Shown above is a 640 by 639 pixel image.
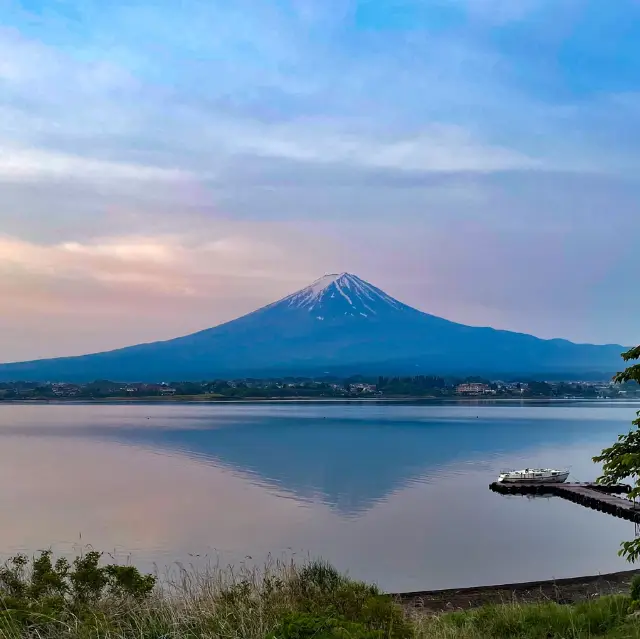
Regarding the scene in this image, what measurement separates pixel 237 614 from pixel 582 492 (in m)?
27.1

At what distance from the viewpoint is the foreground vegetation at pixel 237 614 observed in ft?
14.9

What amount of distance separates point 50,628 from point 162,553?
12.8m

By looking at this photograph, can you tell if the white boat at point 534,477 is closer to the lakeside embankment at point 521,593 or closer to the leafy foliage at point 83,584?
the lakeside embankment at point 521,593

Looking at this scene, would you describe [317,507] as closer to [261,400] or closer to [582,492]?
[582,492]

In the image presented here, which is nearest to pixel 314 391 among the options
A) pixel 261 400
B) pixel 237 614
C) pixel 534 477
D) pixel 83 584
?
pixel 261 400

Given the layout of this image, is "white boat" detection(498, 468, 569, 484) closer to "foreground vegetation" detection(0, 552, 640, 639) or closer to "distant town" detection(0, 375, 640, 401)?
"foreground vegetation" detection(0, 552, 640, 639)

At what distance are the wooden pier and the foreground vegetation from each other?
20316mm

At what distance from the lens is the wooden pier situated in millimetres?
26219

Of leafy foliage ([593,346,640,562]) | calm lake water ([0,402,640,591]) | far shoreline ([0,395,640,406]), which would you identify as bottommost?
far shoreline ([0,395,640,406])

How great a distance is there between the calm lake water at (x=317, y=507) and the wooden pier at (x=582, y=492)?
2.36ft

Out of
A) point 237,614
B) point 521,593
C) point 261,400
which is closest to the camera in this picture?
point 237,614

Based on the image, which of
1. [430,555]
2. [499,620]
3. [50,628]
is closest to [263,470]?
[430,555]

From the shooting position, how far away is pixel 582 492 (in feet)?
96.3

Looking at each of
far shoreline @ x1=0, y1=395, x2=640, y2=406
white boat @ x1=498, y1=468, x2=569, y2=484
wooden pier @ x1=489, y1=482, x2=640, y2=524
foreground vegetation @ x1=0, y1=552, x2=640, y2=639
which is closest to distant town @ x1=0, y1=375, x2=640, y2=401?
far shoreline @ x1=0, y1=395, x2=640, y2=406
